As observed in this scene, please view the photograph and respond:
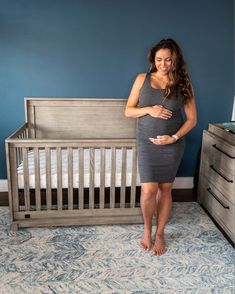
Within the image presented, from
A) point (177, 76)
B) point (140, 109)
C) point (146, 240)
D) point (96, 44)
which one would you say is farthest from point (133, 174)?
point (96, 44)

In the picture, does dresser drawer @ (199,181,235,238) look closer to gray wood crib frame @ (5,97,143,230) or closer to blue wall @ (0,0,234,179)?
gray wood crib frame @ (5,97,143,230)

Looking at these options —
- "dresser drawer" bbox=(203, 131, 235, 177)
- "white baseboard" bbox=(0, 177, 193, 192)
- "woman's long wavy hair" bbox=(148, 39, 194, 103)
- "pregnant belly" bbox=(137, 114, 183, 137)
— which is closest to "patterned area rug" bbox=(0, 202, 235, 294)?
"dresser drawer" bbox=(203, 131, 235, 177)

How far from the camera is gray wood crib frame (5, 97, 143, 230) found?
2291 mm

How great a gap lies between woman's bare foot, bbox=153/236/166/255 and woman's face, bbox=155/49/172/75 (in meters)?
1.14

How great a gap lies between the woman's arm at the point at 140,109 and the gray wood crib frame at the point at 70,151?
330mm

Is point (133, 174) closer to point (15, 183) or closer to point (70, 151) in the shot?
point (70, 151)

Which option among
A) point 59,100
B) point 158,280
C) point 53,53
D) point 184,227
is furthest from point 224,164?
point 53,53

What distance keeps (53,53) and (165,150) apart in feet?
4.87

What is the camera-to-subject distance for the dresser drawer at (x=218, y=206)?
2281 millimetres

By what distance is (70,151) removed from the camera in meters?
2.30

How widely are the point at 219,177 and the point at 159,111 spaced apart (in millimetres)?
908

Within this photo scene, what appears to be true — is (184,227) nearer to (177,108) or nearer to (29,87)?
(177,108)

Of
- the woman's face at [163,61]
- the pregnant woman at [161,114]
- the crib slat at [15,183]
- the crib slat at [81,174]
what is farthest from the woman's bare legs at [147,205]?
the crib slat at [15,183]

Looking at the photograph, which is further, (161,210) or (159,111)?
(161,210)
